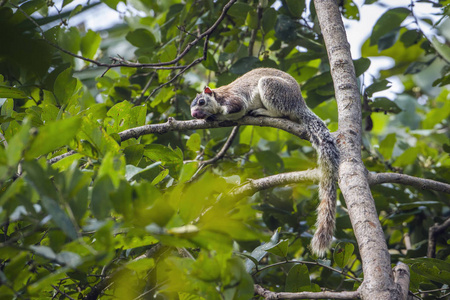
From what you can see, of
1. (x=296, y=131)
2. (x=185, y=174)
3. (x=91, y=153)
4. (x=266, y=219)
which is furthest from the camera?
(x=266, y=219)

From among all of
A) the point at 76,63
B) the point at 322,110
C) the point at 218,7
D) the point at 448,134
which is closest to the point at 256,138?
the point at 322,110

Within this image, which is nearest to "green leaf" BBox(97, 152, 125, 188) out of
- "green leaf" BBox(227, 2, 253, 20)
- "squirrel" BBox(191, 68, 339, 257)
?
"squirrel" BBox(191, 68, 339, 257)

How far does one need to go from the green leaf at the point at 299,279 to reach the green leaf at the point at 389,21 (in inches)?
98.2

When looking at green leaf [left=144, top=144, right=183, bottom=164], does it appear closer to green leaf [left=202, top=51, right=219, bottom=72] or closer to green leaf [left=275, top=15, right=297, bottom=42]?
green leaf [left=202, top=51, right=219, bottom=72]

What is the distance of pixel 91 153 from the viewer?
71.5 inches

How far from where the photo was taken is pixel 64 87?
259cm

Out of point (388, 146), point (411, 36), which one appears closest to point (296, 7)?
point (411, 36)

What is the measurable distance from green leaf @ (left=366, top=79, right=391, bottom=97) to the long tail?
0.50 meters

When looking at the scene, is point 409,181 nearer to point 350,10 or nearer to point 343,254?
point 343,254

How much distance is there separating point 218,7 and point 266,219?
199 cm

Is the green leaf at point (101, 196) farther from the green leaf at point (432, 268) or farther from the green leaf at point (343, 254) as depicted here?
the green leaf at point (432, 268)

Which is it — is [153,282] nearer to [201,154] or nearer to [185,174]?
[185,174]

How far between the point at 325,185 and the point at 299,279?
82 centimetres

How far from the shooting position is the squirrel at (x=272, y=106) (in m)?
2.95
